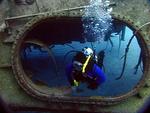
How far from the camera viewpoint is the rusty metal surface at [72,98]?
4.48 m

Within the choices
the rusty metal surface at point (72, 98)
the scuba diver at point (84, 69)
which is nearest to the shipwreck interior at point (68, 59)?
the rusty metal surface at point (72, 98)

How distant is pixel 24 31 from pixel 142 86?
2013 mm

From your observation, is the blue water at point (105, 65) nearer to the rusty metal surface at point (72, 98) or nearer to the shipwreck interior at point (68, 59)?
the shipwreck interior at point (68, 59)

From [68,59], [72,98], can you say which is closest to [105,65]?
[68,59]

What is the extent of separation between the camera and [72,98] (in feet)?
14.9

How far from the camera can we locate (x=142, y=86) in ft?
14.7

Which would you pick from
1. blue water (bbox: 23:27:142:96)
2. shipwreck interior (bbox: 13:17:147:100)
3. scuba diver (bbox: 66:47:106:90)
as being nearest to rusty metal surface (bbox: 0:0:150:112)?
shipwreck interior (bbox: 13:17:147:100)

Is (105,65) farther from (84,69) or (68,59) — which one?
(84,69)

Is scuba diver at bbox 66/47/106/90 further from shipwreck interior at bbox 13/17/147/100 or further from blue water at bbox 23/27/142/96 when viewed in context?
blue water at bbox 23/27/142/96

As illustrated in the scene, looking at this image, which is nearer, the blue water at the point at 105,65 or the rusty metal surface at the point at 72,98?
the rusty metal surface at the point at 72,98

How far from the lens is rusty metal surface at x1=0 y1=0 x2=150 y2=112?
14.7 feet

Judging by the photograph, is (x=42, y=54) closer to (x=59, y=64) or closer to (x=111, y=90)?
(x=59, y=64)

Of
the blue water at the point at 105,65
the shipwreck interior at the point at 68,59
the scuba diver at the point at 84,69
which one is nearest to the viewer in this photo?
the scuba diver at the point at 84,69

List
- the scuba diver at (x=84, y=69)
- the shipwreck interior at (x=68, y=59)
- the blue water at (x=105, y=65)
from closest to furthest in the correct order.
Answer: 1. the scuba diver at (x=84, y=69)
2. the shipwreck interior at (x=68, y=59)
3. the blue water at (x=105, y=65)
